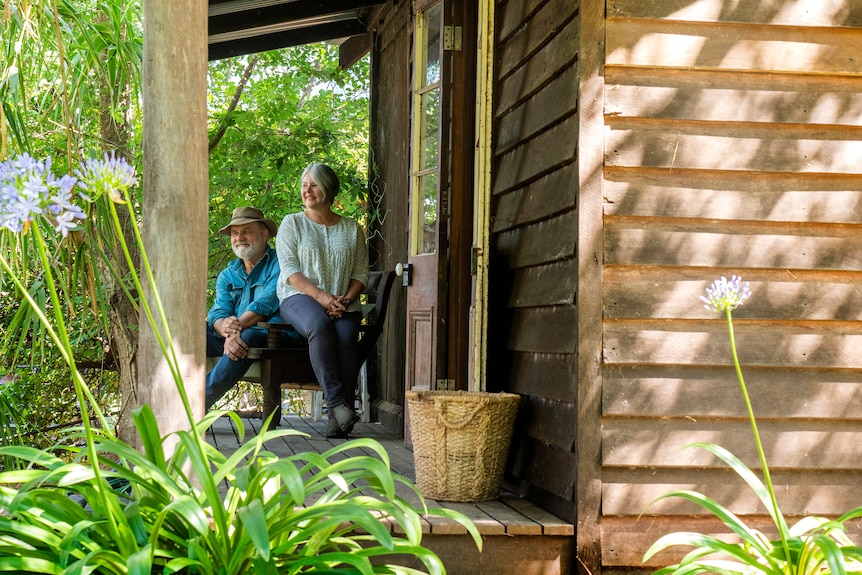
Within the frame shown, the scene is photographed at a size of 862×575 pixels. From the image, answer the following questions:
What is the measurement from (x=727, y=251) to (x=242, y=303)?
9.85 ft

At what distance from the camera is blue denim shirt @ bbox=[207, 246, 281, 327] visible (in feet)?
17.6

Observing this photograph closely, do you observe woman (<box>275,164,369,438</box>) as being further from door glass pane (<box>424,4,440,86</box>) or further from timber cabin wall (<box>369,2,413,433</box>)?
door glass pane (<box>424,4,440,86</box>)

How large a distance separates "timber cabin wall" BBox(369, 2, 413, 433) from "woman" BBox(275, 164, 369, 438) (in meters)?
0.63

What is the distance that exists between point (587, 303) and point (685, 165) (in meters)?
0.55

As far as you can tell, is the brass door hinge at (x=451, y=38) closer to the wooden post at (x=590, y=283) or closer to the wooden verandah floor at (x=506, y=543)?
the wooden post at (x=590, y=283)

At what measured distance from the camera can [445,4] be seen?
4.36 meters

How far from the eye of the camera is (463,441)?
3439 millimetres

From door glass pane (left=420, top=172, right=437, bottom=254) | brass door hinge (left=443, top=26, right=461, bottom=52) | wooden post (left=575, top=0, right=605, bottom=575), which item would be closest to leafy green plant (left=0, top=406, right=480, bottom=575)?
wooden post (left=575, top=0, right=605, bottom=575)

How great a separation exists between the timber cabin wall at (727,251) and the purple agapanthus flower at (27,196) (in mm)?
1801

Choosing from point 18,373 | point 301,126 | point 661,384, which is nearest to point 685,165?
point 661,384

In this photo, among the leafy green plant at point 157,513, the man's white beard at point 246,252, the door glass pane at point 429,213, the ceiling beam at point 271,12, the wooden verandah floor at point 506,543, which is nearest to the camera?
the leafy green plant at point 157,513

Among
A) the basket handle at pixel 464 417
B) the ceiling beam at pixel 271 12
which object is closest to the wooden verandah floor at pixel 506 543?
the basket handle at pixel 464 417

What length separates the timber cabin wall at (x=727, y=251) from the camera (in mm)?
3191

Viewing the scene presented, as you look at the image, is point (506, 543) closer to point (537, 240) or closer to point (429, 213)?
point (537, 240)
